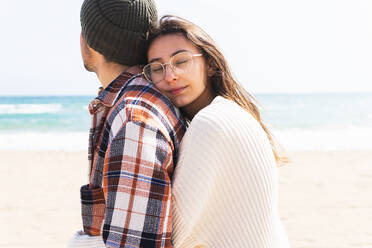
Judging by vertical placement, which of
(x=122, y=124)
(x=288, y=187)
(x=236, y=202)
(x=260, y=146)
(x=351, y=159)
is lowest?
(x=351, y=159)

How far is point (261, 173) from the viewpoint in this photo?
1677 millimetres

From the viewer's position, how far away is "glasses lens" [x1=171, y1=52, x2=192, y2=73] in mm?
1999

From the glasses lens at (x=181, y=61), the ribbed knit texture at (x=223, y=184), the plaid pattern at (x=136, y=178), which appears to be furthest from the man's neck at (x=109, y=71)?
the ribbed knit texture at (x=223, y=184)

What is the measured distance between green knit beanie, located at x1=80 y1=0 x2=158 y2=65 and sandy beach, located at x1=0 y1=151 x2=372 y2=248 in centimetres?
409

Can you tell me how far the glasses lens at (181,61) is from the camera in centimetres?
200

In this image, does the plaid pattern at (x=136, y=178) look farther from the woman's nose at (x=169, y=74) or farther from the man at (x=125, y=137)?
the woman's nose at (x=169, y=74)

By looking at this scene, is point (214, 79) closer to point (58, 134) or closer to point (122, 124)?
point (122, 124)

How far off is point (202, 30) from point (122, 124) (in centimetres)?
88

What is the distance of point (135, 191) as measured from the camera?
1452 millimetres

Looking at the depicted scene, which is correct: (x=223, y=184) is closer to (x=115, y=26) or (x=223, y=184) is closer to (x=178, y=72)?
(x=178, y=72)

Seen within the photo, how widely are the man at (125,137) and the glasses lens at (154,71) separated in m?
0.05

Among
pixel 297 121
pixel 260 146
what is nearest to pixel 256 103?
pixel 260 146

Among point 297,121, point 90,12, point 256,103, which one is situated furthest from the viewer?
point 297,121

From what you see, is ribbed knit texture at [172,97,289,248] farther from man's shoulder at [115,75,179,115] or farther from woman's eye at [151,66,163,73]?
woman's eye at [151,66,163,73]
